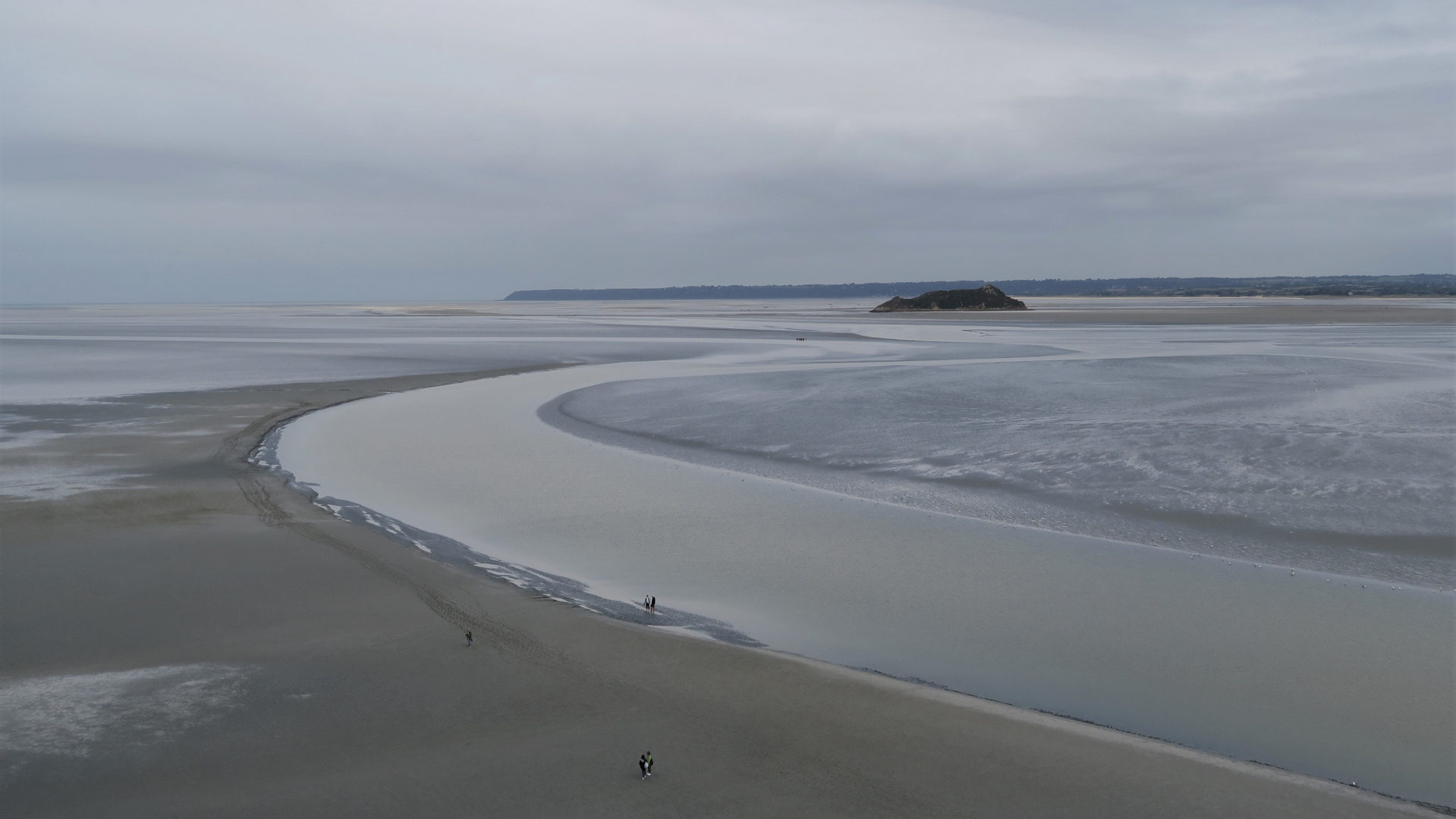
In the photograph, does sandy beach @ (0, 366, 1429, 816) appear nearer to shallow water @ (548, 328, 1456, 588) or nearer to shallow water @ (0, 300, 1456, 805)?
shallow water @ (0, 300, 1456, 805)

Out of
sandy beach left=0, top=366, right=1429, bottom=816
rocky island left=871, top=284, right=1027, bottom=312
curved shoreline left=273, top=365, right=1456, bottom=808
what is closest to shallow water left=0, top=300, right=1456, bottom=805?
curved shoreline left=273, top=365, right=1456, bottom=808

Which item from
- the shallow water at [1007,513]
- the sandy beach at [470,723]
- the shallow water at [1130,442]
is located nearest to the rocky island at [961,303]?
the shallow water at [1007,513]

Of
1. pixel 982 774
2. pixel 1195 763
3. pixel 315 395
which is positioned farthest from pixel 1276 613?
pixel 315 395

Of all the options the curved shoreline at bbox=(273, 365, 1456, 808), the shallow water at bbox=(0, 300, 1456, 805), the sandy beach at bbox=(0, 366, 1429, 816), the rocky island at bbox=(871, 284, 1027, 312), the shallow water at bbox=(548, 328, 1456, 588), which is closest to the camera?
the sandy beach at bbox=(0, 366, 1429, 816)

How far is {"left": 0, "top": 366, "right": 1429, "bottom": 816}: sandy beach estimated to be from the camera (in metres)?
5.03

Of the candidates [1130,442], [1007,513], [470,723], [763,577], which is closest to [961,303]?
[1130,442]

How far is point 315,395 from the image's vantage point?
2327cm

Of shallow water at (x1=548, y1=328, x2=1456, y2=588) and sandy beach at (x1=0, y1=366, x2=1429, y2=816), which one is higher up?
shallow water at (x1=548, y1=328, x2=1456, y2=588)

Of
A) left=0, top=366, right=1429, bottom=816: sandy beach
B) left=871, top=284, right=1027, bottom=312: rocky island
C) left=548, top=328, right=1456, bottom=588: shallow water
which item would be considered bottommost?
left=0, top=366, right=1429, bottom=816: sandy beach

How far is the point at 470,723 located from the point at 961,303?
274 ft

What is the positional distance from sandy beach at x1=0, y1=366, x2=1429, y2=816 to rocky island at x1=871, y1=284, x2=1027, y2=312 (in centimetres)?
7890

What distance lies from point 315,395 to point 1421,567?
2249cm

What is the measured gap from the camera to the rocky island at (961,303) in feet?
278

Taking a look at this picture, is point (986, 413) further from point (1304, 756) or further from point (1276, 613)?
point (1304, 756)
